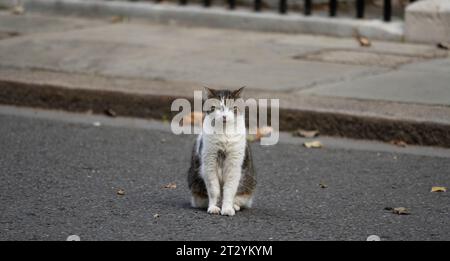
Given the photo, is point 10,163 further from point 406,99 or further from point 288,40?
point 288,40

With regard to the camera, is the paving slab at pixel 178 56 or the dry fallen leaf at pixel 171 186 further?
the paving slab at pixel 178 56

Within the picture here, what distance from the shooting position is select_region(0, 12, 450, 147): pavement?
6996mm

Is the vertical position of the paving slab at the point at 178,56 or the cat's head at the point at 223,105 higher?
the cat's head at the point at 223,105

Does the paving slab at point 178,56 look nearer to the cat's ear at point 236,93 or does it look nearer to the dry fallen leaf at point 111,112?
the dry fallen leaf at point 111,112

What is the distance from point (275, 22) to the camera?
986 centimetres

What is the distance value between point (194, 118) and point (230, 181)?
229 centimetres

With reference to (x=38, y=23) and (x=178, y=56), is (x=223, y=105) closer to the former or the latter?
(x=178, y=56)

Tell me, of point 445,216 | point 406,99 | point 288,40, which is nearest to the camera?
point 445,216

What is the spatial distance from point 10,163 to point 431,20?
4.26 m

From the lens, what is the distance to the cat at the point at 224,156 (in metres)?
5.21

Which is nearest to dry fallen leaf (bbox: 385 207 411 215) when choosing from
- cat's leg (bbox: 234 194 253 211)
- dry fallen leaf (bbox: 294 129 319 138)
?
cat's leg (bbox: 234 194 253 211)

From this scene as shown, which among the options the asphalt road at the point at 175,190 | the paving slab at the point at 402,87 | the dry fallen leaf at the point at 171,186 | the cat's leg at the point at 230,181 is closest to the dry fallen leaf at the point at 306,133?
the asphalt road at the point at 175,190

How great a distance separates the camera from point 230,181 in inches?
206
